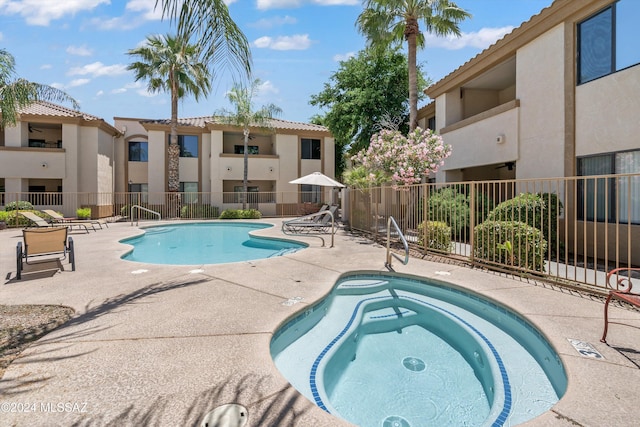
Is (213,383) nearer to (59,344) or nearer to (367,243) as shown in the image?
(59,344)

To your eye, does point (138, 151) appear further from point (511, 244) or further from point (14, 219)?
point (511, 244)

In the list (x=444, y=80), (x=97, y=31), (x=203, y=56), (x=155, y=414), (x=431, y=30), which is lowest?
(x=155, y=414)

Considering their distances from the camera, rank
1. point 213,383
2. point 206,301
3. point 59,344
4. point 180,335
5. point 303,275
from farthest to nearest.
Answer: point 303,275 < point 206,301 < point 180,335 < point 59,344 < point 213,383

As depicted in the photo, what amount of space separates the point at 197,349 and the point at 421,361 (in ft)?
9.14

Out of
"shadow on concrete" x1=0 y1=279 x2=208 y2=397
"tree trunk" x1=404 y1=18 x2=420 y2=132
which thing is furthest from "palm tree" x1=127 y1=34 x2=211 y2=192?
"shadow on concrete" x1=0 y1=279 x2=208 y2=397

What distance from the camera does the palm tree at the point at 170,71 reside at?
70.7 ft

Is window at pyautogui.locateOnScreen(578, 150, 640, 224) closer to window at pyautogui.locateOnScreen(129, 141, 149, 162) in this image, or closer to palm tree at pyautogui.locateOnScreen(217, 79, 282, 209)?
palm tree at pyautogui.locateOnScreen(217, 79, 282, 209)

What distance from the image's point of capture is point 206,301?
540cm

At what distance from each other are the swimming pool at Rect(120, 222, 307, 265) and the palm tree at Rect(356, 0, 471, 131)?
870 centimetres

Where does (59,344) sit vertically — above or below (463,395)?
above

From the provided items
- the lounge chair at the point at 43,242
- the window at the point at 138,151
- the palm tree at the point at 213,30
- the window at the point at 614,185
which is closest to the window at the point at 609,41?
the window at the point at 614,185

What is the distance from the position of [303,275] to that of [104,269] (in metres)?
4.65

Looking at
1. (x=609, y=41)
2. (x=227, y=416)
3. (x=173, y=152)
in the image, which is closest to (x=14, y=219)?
(x=173, y=152)

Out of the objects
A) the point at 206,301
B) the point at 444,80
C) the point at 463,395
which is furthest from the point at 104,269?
the point at 444,80
